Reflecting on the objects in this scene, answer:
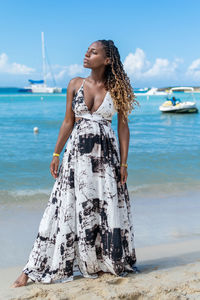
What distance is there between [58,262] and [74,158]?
81 cm

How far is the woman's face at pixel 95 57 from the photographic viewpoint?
304 cm

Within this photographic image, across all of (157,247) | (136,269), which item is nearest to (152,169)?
(157,247)

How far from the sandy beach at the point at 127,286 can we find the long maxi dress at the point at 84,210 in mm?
99

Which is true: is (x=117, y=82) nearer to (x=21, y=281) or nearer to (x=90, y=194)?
(x=90, y=194)

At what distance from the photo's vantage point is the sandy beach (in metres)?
2.86

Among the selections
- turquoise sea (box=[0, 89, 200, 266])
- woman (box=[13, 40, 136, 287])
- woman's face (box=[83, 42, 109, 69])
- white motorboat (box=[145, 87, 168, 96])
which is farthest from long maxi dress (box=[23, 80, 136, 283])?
white motorboat (box=[145, 87, 168, 96])

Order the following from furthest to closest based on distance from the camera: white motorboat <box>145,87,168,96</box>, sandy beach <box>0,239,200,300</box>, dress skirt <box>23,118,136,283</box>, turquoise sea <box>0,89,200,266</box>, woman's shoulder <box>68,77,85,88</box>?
white motorboat <box>145,87,168,96</box> → turquoise sea <box>0,89,200,266</box> → woman's shoulder <box>68,77,85,88</box> → dress skirt <box>23,118,136,283</box> → sandy beach <box>0,239,200,300</box>

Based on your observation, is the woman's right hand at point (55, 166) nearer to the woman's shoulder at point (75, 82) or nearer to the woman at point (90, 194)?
the woman at point (90, 194)

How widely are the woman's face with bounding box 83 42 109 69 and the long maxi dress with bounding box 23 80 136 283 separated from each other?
0.23m

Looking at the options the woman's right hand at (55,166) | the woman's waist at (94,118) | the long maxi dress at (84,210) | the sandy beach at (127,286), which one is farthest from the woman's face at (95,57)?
the sandy beach at (127,286)

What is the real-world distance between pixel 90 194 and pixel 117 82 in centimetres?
91

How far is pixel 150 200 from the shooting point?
6.63 metres

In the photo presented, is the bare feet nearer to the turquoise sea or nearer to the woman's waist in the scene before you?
the turquoise sea

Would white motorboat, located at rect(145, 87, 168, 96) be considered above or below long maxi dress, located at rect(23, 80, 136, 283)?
above
